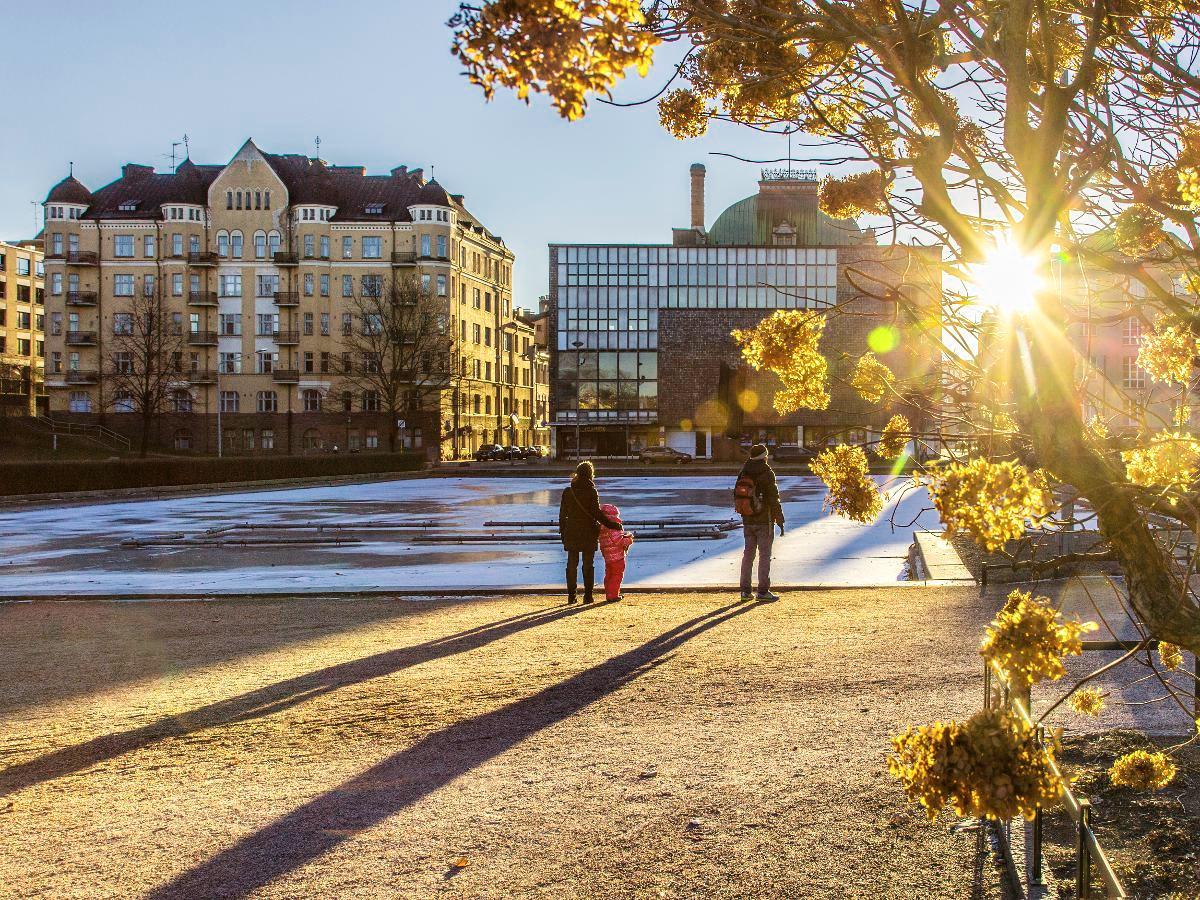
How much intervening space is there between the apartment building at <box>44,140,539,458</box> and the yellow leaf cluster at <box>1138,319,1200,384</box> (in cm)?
7664

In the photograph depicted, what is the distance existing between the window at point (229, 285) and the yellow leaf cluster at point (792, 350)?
82.8 meters

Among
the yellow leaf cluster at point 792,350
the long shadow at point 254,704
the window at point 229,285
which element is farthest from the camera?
the window at point 229,285

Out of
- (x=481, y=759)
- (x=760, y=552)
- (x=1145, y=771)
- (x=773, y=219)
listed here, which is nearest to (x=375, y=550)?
(x=760, y=552)

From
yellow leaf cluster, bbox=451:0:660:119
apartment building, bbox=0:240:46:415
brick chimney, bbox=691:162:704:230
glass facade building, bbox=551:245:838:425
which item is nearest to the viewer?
yellow leaf cluster, bbox=451:0:660:119

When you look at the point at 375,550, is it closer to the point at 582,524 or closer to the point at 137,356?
the point at 582,524

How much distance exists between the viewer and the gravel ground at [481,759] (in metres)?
4.60

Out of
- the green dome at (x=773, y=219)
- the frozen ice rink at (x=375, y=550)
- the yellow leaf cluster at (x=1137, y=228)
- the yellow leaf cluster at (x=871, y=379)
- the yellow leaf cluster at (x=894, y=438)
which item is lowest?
the frozen ice rink at (x=375, y=550)

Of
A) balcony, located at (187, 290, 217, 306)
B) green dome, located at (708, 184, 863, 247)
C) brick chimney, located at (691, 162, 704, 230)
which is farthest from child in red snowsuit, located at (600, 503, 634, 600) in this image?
brick chimney, located at (691, 162, 704, 230)

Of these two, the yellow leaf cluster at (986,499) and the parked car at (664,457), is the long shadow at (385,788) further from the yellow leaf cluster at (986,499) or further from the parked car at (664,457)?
the parked car at (664,457)

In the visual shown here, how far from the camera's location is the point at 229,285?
81688mm

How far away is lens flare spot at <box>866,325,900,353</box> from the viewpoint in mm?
4155

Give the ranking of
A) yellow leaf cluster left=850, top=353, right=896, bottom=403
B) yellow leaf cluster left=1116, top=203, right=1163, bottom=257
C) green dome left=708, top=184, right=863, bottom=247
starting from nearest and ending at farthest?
yellow leaf cluster left=1116, top=203, right=1163, bottom=257 < yellow leaf cluster left=850, top=353, right=896, bottom=403 < green dome left=708, top=184, right=863, bottom=247

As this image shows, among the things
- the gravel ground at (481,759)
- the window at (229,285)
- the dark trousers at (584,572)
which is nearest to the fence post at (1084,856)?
A: the gravel ground at (481,759)

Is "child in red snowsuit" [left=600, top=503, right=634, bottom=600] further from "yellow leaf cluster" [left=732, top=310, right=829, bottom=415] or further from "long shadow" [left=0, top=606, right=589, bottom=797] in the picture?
"yellow leaf cluster" [left=732, top=310, right=829, bottom=415]
